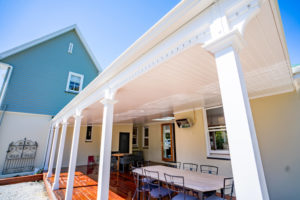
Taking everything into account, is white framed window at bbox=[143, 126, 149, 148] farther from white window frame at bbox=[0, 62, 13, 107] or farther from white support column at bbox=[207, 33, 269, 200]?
white support column at bbox=[207, 33, 269, 200]

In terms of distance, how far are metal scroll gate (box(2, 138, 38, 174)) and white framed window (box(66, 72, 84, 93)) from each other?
3510 millimetres

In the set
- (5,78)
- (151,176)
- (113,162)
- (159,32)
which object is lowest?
(113,162)

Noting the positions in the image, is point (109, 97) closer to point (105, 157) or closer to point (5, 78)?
point (105, 157)

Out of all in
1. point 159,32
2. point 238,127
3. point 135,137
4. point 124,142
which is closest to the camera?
point 238,127

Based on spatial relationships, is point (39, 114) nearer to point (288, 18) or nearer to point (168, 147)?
point (168, 147)

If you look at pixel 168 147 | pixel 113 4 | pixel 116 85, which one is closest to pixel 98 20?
pixel 113 4

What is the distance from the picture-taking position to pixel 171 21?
141 centimetres

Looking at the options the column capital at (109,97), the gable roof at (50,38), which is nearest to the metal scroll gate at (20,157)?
the gable roof at (50,38)

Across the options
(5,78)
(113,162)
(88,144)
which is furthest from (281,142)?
(5,78)

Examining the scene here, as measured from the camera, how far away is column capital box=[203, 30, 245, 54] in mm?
988

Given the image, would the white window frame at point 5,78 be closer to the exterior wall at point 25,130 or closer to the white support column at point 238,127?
the exterior wall at point 25,130

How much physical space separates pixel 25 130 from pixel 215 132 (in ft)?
27.8

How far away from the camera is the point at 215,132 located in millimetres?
4461

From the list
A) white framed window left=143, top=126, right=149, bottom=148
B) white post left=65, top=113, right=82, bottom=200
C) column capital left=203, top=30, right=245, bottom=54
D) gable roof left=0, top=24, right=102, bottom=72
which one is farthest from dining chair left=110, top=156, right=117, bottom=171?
column capital left=203, top=30, right=245, bottom=54
